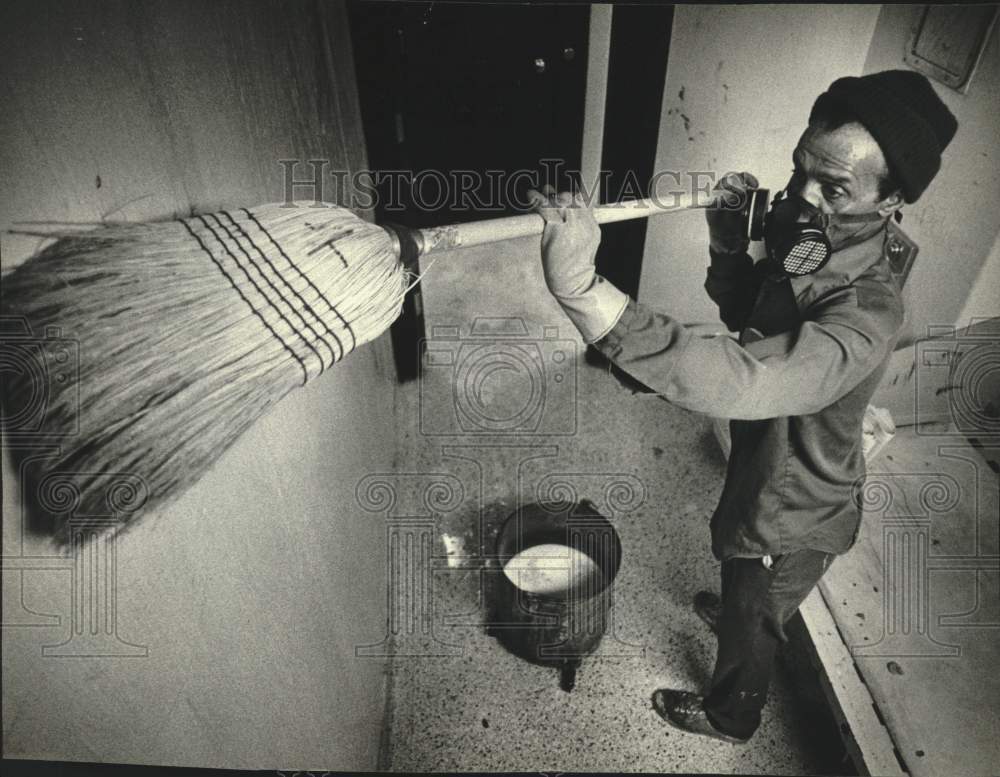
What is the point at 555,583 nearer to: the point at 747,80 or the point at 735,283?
the point at 735,283

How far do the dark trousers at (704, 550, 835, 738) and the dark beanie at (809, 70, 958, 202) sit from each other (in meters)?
0.68

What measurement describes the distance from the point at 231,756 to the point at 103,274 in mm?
577

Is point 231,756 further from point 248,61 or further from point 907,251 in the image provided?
point 907,251

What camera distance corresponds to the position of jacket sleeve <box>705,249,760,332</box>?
1225 mm

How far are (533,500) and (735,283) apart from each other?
42.4 inches

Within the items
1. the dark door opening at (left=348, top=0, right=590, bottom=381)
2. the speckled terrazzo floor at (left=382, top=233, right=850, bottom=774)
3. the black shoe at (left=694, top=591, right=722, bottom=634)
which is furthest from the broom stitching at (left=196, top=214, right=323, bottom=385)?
the black shoe at (left=694, top=591, right=722, bottom=634)

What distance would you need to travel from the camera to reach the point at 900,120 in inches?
34.9

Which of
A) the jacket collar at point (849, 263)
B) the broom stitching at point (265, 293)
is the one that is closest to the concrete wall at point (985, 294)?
the jacket collar at point (849, 263)

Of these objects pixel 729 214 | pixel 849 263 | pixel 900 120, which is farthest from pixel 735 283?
pixel 900 120

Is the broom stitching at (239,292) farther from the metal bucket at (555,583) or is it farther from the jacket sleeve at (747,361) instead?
the metal bucket at (555,583)

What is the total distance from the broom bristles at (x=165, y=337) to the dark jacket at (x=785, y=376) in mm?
363

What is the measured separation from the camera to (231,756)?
77cm

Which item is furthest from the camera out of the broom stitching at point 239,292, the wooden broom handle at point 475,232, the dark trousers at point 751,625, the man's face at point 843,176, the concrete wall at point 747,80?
the concrete wall at point 747,80

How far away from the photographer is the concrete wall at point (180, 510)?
0.46 meters
